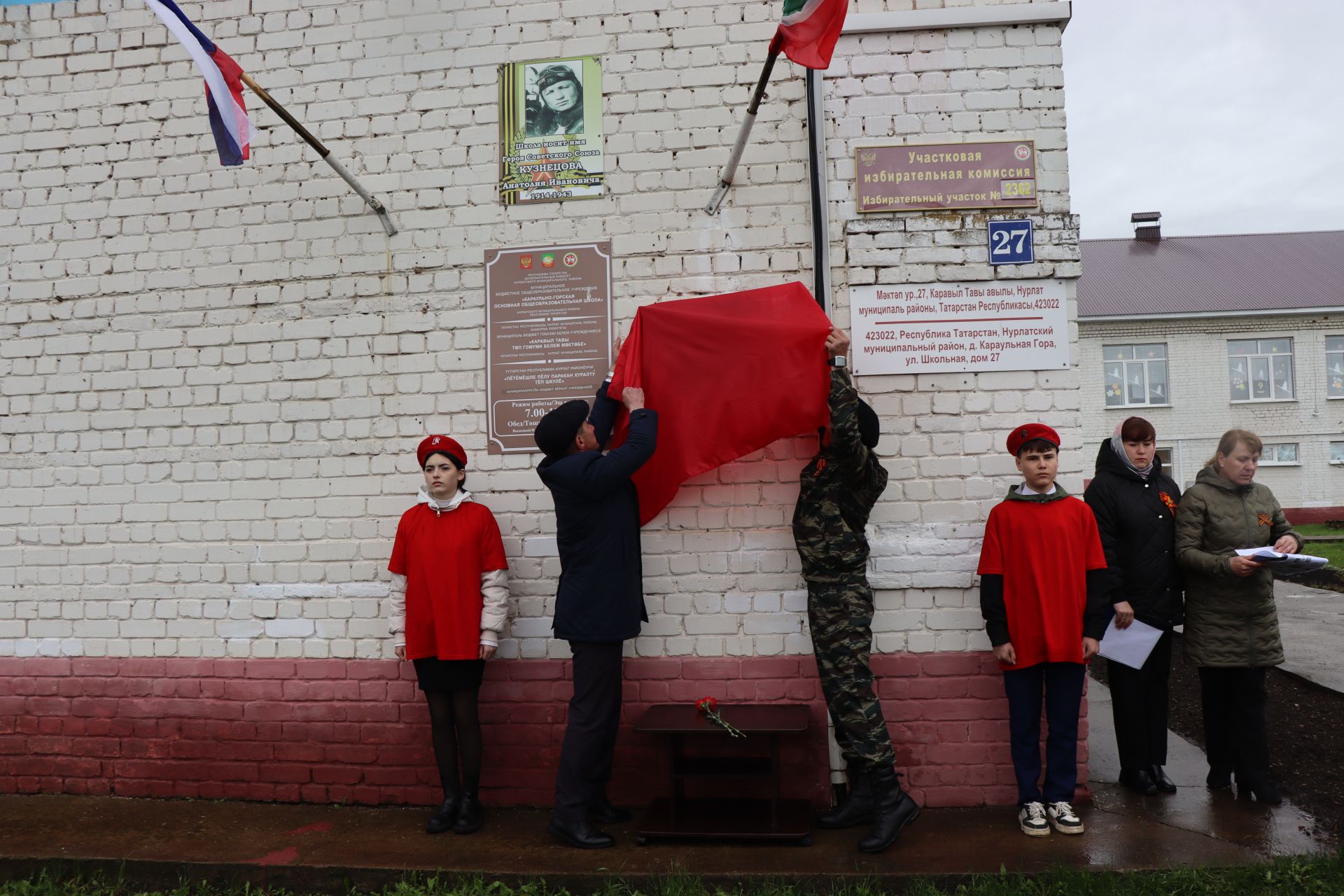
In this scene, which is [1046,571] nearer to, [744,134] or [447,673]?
[744,134]

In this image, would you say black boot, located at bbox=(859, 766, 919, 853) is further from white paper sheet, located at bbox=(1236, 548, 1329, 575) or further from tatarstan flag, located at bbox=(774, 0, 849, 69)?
tatarstan flag, located at bbox=(774, 0, 849, 69)

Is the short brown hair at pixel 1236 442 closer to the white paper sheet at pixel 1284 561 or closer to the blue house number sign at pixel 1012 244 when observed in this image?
the white paper sheet at pixel 1284 561

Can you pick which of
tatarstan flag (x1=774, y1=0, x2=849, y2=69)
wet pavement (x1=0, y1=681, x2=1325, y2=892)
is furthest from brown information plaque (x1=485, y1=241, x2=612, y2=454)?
wet pavement (x1=0, y1=681, x2=1325, y2=892)

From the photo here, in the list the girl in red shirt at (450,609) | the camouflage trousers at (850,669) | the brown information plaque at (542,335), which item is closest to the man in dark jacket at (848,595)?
the camouflage trousers at (850,669)

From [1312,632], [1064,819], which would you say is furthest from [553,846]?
[1312,632]

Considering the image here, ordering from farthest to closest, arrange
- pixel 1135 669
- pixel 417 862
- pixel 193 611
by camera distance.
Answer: pixel 193 611
pixel 1135 669
pixel 417 862

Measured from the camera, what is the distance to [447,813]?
4.08m

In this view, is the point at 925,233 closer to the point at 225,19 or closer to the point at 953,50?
the point at 953,50

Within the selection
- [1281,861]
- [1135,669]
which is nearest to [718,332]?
[1135,669]

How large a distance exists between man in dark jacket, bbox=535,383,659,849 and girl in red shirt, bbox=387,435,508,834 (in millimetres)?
393

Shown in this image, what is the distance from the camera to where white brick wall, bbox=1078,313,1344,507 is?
910 inches

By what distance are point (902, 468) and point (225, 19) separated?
4.28 meters

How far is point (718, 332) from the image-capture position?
3.98 m

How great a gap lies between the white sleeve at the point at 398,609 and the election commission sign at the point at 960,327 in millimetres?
2385
